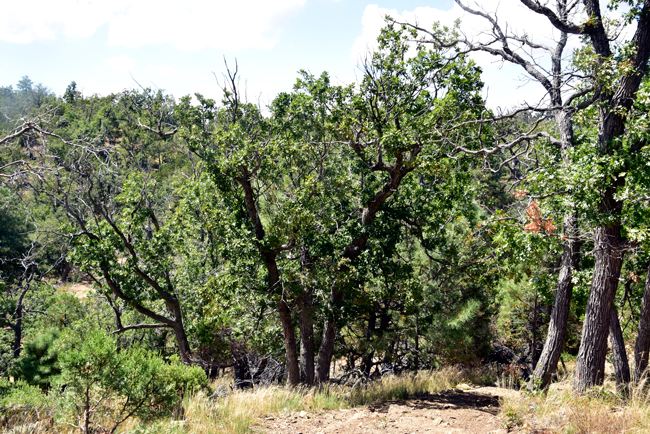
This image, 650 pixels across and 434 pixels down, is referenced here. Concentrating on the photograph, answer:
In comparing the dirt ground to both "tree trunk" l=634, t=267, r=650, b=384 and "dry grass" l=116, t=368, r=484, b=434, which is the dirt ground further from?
"tree trunk" l=634, t=267, r=650, b=384

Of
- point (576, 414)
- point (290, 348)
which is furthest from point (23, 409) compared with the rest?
point (576, 414)

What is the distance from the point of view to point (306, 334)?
10258 millimetres

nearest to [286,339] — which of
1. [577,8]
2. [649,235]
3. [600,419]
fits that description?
[600,419]

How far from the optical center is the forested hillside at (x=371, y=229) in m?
6.14

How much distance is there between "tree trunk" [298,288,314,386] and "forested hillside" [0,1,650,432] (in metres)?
0.03

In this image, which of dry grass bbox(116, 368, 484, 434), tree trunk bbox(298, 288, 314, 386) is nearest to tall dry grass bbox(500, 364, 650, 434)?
dry grass bbox(116, 368, 484, 434)

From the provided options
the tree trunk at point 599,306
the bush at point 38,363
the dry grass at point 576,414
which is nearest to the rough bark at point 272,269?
the dry grass at point 576,414

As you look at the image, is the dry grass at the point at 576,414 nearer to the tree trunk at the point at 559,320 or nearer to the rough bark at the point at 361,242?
the tree trunk at the point at 559,320

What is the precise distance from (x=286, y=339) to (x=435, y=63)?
6.78 meters

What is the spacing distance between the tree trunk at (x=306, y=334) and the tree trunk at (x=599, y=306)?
5.32 meters

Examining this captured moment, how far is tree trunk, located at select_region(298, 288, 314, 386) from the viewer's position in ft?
32.7

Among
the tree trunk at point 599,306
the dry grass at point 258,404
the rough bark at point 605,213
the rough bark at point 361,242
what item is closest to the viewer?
the dry grass at point 258,404

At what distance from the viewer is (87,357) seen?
16.0 feet

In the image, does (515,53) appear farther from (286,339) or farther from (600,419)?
(286,339)
